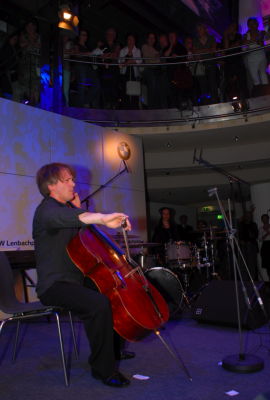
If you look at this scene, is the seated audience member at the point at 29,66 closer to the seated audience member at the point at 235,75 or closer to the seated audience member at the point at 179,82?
the seated audience member at the point at 179,82

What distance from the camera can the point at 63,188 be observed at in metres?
2.59

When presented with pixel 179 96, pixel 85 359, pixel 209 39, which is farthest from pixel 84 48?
pixel 85 359

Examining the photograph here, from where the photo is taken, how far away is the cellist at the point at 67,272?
7.58 ft

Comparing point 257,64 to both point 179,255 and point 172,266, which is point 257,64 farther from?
point 172,266

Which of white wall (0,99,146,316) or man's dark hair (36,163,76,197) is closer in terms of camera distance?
man's dark hair (36,163,76,197)

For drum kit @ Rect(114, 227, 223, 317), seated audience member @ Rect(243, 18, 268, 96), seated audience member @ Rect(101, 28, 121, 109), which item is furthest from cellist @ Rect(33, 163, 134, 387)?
seated audience member @ Rect(243, 18, 268, 96)

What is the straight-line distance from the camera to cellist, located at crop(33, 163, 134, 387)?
231cm

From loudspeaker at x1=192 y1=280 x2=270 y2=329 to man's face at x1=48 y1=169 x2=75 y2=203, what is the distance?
2.35m

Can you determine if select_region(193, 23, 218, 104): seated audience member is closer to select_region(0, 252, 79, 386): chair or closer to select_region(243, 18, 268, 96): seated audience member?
select_region(243, 18, 268, 96): seated audience member

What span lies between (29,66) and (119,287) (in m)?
5.58

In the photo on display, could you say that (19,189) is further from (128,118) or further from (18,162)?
(128,118)

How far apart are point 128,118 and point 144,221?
210 cm

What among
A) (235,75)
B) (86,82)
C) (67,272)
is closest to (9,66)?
(86,82)

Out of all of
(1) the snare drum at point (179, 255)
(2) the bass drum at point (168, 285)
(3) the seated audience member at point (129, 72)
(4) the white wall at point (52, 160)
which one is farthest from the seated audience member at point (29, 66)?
(2) the bass drum at point (168, 285)
